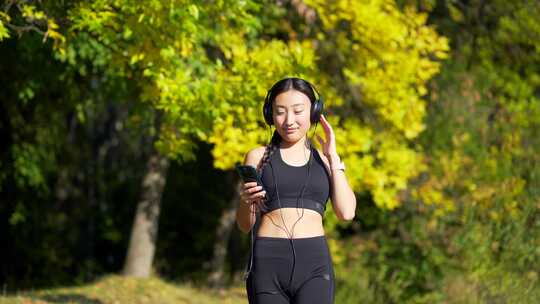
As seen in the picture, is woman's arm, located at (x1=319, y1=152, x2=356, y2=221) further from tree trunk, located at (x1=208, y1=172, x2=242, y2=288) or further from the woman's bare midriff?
tree trunk, located at (x1=208, y1=172, x2=242, y2=288)

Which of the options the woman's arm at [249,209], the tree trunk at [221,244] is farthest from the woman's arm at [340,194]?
the tree trunk at [221,244]

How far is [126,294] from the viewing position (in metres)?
12.7

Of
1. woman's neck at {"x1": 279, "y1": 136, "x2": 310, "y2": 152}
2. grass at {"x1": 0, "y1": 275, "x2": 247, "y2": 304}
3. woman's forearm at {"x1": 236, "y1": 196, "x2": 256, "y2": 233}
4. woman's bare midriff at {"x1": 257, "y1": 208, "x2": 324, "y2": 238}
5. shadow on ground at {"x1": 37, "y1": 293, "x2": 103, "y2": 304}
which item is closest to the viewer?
woman's bare midriff at {"x1": 257, "y1": 208, "x2": 324, "y2": 238}

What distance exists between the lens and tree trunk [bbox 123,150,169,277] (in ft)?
46.5

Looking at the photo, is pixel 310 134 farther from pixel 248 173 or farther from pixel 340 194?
pixel 248 173


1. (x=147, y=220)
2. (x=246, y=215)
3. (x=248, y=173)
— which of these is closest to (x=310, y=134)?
(x=147, y=220)

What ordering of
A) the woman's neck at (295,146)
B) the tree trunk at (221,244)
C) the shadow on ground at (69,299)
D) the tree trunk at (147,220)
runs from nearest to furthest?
the woman's neck at (295,146) → the shadow on ground at (69,299) → the tree trunk at (147,220) → the tree trunk at (221,244)

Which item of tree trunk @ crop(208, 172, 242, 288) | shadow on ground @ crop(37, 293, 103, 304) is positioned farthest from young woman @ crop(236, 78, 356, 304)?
tree trunk @ crop(208, 172, 242, 288)

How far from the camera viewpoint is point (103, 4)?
8445mm

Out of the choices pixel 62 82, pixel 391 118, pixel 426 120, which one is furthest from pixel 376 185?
pixel 62 82

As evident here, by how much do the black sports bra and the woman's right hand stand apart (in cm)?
9

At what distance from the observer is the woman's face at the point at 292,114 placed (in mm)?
5043

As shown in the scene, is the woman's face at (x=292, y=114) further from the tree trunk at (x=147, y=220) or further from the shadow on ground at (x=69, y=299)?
the tree trunk at (x=147, y=220)

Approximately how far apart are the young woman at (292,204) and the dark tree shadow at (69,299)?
6.67 meters
